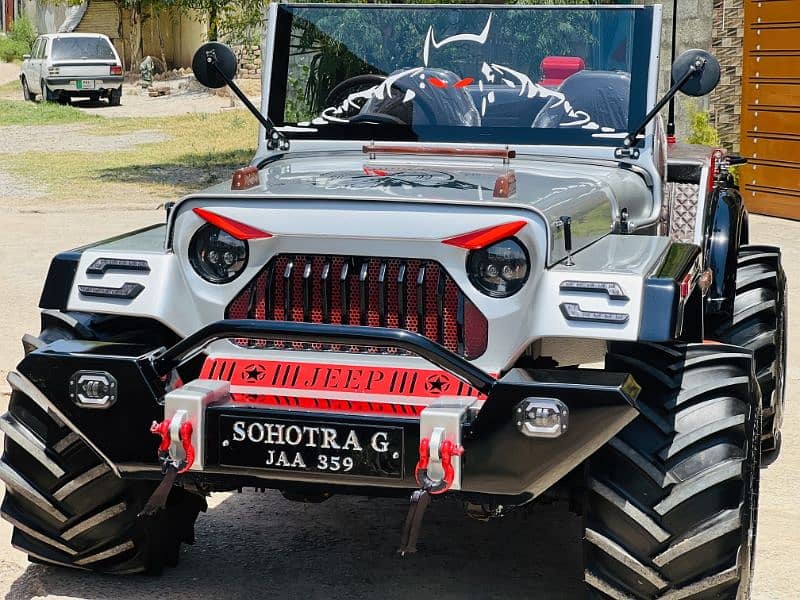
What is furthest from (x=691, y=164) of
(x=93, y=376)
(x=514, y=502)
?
(x=93, y=376)

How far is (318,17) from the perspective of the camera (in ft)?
18.1

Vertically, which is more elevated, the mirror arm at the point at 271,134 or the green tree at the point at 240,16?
Answer: the green tree at the point at 240,16

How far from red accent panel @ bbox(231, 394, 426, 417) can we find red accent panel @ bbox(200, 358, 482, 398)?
1.8 inches

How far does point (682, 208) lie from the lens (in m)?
5.80

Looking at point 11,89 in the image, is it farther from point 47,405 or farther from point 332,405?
point 332,405

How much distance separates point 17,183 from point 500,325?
49.2 ft

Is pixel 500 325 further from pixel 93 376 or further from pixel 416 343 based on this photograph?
pixel 93 376

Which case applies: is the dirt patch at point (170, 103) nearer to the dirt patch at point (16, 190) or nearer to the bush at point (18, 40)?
the dirt patch at point (16, 190)

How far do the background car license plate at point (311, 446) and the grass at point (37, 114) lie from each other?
2433 centimetres

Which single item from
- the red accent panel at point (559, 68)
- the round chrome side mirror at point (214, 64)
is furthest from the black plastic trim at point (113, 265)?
the red accent panel at point (559, 68)

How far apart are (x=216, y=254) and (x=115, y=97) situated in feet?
95.6

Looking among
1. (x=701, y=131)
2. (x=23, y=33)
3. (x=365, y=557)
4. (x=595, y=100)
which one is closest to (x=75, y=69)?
(x=23, y=33)

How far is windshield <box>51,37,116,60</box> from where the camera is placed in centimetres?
3177

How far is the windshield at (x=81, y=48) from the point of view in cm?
3177
